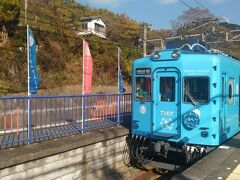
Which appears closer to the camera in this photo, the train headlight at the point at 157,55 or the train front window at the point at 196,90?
the train front window at the point at 196,90

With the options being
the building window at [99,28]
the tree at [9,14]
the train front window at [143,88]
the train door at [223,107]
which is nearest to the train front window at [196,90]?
the train door at [223,107]

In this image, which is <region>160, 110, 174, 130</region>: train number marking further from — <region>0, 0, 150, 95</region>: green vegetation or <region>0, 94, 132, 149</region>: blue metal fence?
<region>0, 0, 150, 95</region>: green vegetation

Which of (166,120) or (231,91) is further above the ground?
(231,91)

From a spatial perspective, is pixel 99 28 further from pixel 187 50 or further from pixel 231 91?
pixel 187 50

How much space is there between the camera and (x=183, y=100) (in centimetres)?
905

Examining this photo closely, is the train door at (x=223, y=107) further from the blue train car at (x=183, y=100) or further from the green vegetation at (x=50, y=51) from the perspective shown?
the green vegetation at (x=50, y=51)

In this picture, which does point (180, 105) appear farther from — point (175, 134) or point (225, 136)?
point (225, 136)


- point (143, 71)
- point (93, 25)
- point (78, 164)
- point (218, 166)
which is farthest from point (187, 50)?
point (93, 25)

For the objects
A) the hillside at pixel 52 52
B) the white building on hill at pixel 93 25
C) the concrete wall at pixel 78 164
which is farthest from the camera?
the white building on hill at pixel 93 25

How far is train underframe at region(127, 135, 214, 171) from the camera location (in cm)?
899

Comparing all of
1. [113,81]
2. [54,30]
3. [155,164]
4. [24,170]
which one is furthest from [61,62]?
[24,170]

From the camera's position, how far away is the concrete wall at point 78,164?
21.8 ft

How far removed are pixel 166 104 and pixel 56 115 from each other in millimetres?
3066

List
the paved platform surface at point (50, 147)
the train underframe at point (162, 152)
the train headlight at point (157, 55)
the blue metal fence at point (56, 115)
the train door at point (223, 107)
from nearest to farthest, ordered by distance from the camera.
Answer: the paved platform surface at point (50, 147) → the blue metal fence at point (56, 115) → the train underframe at point (162, 152) → the train door at point (223, 107) → the train headlight at point (157, 55)
